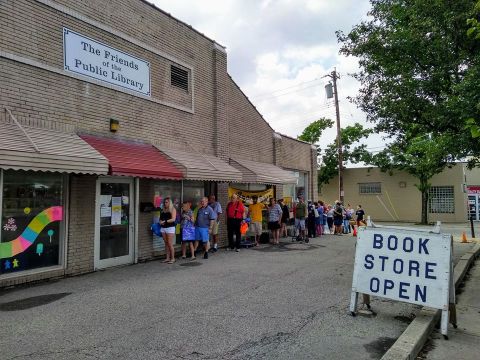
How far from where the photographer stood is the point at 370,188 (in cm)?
3388

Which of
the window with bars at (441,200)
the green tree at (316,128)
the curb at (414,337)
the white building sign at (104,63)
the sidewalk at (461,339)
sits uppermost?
the green tree at (316,128)

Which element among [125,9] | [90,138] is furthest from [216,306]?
[125,9]

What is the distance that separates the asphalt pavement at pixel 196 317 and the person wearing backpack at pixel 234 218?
3.47 metres

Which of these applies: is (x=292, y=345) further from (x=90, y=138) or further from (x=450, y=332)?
(x=90, y=138)

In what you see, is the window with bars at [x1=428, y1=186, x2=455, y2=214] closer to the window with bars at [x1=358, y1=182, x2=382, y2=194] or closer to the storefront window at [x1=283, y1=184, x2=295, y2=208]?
the window with bars at [x1=358, y1=182, x2=382, y2=194]

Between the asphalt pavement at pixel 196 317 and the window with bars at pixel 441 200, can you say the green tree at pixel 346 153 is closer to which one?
the window with bars at pixel 441 200

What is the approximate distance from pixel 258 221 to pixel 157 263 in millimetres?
5110

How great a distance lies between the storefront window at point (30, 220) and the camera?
7.37 meters

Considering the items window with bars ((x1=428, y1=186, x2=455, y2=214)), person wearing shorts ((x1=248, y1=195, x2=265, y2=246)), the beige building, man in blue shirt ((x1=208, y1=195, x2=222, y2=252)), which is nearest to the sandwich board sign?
man in blue shirt ((x1=208, y1=195, x2=222, y2=252))

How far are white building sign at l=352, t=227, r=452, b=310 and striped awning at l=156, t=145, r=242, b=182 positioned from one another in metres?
5.22

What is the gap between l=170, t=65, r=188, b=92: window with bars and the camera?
37.9 feet

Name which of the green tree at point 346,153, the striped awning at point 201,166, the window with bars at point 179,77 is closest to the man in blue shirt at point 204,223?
the striped awning at point 201,166

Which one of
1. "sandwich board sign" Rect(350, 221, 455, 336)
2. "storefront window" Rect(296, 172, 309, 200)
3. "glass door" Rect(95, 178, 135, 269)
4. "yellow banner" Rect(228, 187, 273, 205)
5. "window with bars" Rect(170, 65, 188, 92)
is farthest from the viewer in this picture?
"storefront window" Rect(296, 172, 309, 200)

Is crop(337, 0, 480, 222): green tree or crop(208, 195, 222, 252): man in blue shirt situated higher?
crop(337, 0, 480, 222): green tree
